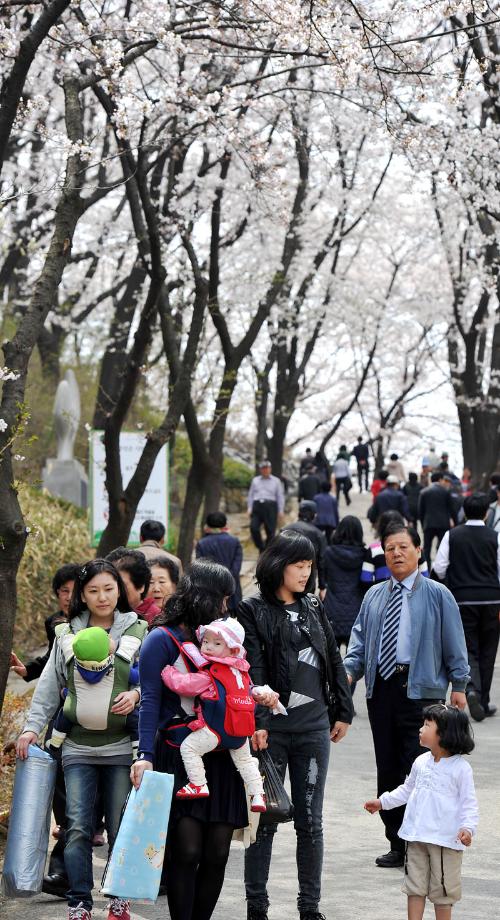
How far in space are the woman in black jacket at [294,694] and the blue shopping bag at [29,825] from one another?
871 millimetres

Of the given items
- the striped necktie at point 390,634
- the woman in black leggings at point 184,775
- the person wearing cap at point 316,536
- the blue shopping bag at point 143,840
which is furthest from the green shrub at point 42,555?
the blue shopping bag at point 143,840

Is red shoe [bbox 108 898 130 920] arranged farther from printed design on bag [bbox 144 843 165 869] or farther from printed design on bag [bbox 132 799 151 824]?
printed design on bag [bbox 132 799 151 824]

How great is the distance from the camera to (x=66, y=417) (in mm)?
19562

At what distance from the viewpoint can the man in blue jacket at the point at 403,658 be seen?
20.1 feet

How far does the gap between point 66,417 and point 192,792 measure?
607 inches

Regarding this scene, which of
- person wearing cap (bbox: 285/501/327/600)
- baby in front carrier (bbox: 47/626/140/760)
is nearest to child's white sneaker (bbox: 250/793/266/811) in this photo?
baby in front carrier (bbox: 47/626/140/760)

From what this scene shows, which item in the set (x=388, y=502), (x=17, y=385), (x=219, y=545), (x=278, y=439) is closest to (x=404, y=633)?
(x=17, y=385)

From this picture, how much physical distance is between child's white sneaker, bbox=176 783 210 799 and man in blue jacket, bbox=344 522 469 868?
Result: 1837 millimetres

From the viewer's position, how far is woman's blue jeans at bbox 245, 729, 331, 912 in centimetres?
521

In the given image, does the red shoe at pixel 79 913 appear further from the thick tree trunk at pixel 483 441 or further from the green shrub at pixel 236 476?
the green shrub at pixel 236 476

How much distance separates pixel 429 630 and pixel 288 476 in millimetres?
29913

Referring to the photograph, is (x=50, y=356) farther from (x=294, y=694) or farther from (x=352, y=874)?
(x=294, y=694)

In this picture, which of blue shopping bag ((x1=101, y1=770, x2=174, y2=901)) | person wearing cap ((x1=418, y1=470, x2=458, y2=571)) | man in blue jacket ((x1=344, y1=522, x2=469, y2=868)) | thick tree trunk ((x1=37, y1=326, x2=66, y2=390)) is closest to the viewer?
blue shopping bag ((x1=101, y1=770, x2=174, y2=901))

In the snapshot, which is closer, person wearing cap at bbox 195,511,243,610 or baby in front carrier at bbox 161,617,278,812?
baby in front carrier at bbox 161,617,278,812
